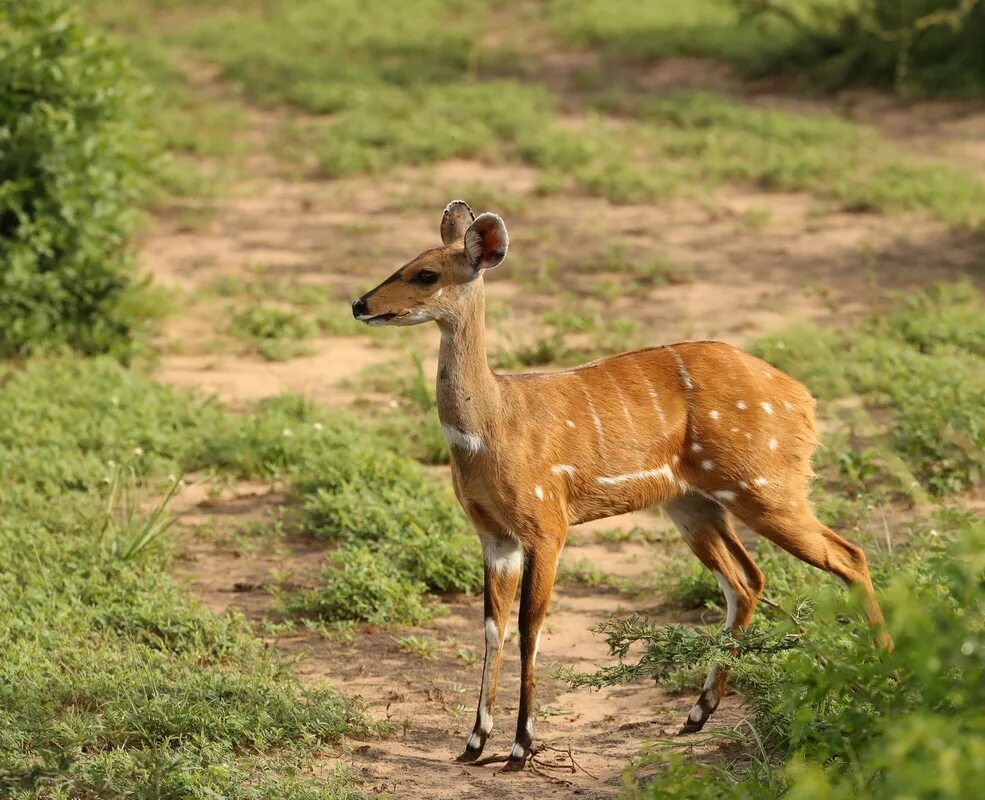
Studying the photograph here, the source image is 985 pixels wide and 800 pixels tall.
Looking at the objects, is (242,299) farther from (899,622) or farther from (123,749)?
(899,622)

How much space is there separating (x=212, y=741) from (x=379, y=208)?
7114 millimetres

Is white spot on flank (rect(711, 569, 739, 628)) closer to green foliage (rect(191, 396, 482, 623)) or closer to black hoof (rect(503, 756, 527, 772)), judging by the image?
black hoof (rect(503, 756, 527, 772))

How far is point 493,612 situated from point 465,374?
81 cm

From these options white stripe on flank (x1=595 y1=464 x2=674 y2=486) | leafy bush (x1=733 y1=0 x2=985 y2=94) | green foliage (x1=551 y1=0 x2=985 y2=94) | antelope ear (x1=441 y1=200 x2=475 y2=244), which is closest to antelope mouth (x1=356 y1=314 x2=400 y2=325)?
antelope ear (x1=441 y1=200 x2=475 y2=244)

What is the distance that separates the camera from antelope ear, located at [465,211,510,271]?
5.10 metres

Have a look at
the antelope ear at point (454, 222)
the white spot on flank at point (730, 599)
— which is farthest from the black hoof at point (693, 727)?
the antelope ear at point (454, 222)

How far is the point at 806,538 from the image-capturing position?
17.1 feet

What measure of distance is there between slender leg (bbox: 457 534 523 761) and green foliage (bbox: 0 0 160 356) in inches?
179

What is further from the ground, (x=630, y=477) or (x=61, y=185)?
(x=61, y=185)

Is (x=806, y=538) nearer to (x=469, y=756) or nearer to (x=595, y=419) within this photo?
(x=595, y=419)

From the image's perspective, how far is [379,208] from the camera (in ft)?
38.3

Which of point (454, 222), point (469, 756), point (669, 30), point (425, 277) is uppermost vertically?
point (454, 222)

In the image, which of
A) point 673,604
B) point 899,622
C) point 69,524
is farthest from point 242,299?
point 899,622

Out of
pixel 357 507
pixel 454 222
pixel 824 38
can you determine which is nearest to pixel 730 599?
pixel 454 222
